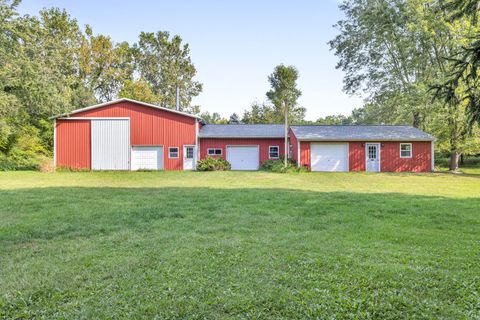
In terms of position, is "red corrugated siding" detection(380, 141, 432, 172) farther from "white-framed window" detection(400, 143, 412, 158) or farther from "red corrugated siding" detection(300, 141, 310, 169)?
"red corrugated siding" detection(300, 141, 310, 169)

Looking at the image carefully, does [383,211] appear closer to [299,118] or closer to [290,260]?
[290,260]

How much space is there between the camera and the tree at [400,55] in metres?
20.6

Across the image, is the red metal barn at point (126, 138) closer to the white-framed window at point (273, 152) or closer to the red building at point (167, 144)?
the red building at point (167, 144)

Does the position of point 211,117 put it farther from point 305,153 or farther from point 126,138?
point 305,153

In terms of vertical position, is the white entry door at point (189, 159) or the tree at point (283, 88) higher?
the tree at point (283, 88)

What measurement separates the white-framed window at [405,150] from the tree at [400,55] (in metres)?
2.12

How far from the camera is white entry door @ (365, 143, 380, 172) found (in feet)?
69.3

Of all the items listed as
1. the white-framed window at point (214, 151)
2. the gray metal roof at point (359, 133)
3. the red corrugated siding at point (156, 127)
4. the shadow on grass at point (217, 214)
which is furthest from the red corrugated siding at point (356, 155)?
the shadow on grass at point (217, 214)

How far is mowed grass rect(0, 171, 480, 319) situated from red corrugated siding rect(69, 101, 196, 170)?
48.7 feet

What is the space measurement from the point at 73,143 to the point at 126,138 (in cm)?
359

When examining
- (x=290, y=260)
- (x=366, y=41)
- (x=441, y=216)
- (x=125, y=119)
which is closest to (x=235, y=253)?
(x=290, y=260)

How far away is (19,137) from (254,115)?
2763 cm

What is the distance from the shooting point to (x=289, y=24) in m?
15.5

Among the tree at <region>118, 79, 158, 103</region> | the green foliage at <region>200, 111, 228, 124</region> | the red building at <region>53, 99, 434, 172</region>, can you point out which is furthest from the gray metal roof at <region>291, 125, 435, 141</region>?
the green foliage at <region>200, 111, 228, 124</region>
